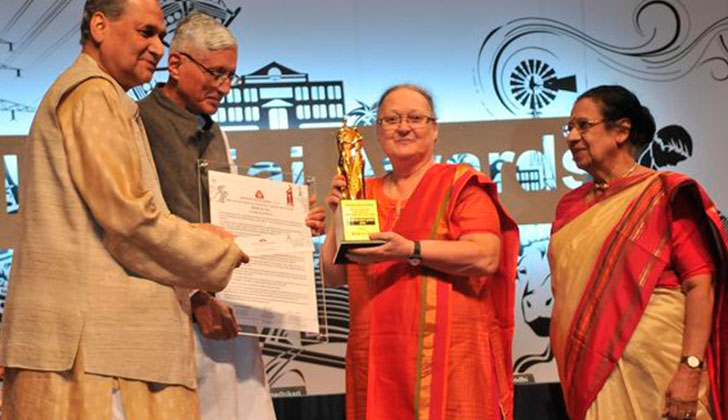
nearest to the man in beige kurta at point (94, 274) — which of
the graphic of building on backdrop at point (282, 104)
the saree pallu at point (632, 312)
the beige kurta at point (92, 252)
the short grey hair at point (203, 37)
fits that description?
the beige kurta at point (92, 252)

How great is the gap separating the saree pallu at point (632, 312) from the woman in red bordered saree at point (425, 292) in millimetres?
239

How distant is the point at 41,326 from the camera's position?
6.91 ft

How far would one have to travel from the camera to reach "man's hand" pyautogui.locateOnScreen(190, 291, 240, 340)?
8.40 ft

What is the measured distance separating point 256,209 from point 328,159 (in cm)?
213

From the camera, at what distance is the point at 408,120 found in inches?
121

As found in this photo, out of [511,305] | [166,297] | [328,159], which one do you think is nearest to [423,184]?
[511,305]

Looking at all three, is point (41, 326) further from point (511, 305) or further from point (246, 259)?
point (511, 305)

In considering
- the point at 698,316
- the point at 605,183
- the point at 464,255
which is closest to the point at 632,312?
the point at 698,316

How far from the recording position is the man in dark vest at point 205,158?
263 cm

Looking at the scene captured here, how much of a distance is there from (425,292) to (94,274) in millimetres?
1093

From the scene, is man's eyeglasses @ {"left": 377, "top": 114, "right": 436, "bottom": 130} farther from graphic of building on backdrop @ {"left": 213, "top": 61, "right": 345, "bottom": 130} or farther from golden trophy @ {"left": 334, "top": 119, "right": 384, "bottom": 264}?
graphic of building on backdrop @ {"left": 213, "top": 61, "right": 345, "bottom": 130}

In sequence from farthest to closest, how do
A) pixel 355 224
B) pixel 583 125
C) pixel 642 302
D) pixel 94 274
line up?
pixel 583 125, pixel 642 302, pixel 355 224, pixel 94 274

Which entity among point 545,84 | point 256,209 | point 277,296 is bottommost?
→ point 277,296

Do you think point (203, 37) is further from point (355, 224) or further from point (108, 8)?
point (355, 224)
